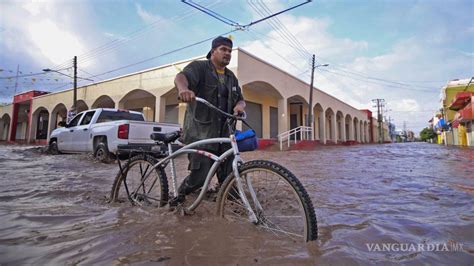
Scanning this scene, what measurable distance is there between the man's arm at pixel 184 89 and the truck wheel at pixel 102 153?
5337 millimetres

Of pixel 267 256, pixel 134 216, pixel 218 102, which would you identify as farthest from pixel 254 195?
pixel 134 216

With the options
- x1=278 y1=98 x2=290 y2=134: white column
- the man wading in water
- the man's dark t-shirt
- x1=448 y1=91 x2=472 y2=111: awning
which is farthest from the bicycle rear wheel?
x1=448 y1=91 x2=472 y2=111: awning

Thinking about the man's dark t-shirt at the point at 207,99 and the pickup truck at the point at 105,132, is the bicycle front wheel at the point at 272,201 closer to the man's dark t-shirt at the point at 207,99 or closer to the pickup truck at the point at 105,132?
the man's dark t-shirt at the point at 207,99

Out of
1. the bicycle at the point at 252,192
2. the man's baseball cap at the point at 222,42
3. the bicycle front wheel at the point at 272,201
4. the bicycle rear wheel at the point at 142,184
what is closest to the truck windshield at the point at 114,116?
the bicycle rear wheel at the point at 142,184

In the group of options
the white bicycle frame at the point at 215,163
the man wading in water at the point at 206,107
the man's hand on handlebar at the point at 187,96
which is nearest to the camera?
the white bicycle frame at the point at 215,163

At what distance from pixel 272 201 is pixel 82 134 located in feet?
24.9

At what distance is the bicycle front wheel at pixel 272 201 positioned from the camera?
181 cm

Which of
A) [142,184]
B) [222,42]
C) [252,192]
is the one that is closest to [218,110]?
[252,192]

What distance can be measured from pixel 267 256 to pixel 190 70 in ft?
6.04

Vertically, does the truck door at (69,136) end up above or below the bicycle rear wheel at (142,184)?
above

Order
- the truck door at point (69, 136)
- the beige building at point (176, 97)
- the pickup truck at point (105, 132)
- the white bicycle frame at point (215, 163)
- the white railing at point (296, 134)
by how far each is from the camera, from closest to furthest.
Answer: the white bicycle frame at point (215, 163) < the pickup truck at point (105, 132) < the truck door at point (69, 136) < the beige building at point (176, 97) < the white railing at point (296, 134)

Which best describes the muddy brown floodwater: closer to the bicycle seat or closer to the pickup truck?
the bicycle seat

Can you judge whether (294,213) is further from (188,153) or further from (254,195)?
(188,153)

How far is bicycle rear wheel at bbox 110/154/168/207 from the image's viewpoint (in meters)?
2.82
